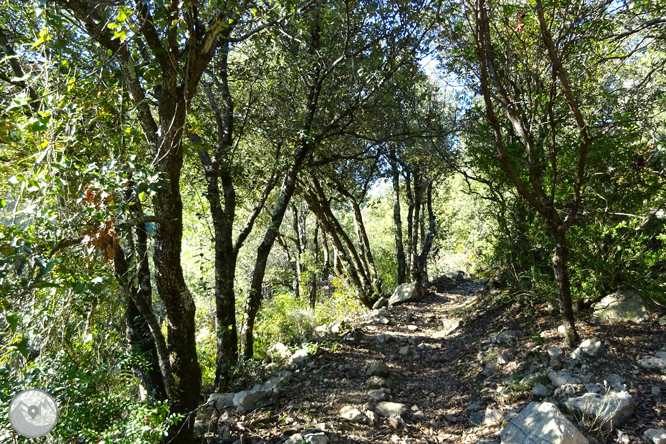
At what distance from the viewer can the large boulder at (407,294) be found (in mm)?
10242

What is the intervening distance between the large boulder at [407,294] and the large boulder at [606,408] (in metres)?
6.62

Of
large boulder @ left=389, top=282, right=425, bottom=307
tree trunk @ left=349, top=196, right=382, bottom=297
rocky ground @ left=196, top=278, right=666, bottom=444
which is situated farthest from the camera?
tree trunk @ left=349, top=196, right=382, bottom=297

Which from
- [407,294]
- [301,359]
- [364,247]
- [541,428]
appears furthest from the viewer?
[364,247]

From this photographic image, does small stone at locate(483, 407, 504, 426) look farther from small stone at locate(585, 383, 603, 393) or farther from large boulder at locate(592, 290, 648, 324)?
large boulder at locate(592, 290, 648, 324)

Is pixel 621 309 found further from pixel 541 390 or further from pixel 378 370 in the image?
pixel 378 370

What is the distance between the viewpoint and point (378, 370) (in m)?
5.42

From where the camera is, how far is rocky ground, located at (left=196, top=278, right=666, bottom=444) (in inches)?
138

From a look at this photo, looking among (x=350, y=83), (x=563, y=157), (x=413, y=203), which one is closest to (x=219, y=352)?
(x=350, y=83)

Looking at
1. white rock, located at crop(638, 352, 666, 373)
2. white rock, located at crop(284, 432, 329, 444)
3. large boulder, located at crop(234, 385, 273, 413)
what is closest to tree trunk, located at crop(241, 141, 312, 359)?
large boulder, located at crop(234, 385, 273, 413)

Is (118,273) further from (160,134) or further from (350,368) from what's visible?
(350,368)

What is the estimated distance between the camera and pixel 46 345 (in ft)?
9.36

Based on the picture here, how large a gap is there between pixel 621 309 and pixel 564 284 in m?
0.81

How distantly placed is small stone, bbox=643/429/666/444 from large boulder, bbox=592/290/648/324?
74.2 inches

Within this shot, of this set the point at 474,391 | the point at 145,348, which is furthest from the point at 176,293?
the point at 474,391
